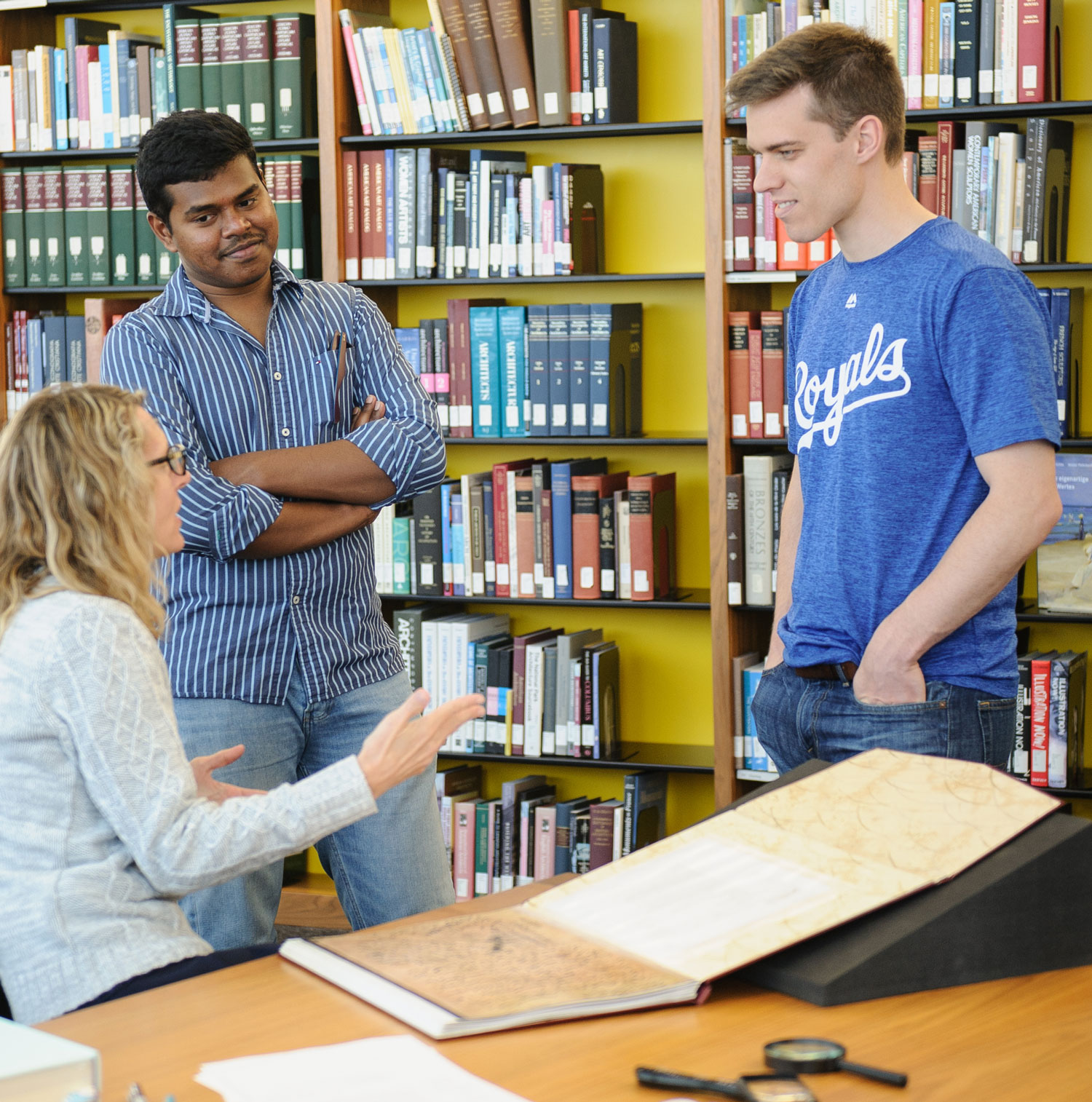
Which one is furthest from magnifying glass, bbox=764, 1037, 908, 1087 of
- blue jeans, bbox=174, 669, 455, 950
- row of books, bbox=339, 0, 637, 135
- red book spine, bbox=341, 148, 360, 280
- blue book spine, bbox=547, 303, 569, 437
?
red book spine, bbox=341, 148, 360, 280

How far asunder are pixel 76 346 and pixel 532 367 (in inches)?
52.7

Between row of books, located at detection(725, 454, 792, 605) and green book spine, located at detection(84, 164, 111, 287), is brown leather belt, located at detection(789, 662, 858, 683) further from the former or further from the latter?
green book spine, located at detection(84, 164, 111, 287)

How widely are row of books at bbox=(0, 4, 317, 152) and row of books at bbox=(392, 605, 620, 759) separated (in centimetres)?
138

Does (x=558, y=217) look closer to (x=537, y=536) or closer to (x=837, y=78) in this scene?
(x=537, y=536)

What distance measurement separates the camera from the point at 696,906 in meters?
1.36

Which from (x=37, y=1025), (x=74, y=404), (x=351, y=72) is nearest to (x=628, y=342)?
(x=351, y=72)

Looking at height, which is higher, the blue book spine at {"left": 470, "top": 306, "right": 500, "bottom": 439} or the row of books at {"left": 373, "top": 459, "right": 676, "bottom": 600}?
the blue book spine at {"left": 470, "top": 306, "right": 500, "bottom": 439}

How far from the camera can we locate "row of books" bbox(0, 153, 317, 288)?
13.0ft

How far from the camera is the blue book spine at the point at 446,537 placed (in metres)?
3.74

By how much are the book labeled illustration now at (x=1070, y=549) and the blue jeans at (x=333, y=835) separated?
1668 millimetres

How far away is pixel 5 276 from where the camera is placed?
412 cm

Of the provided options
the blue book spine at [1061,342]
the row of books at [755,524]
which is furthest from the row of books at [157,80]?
the blue book spine at [1061,342]

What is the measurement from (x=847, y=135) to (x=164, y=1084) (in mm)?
1443

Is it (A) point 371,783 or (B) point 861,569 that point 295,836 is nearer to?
(A) point 371,783
